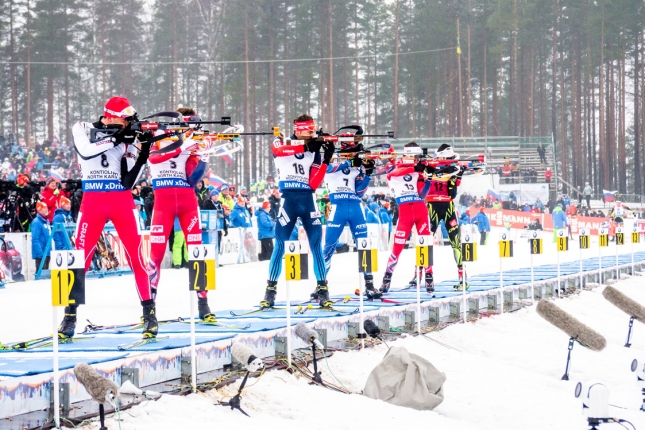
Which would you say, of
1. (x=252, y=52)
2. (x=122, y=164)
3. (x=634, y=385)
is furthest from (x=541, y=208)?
(x=122, y=164)

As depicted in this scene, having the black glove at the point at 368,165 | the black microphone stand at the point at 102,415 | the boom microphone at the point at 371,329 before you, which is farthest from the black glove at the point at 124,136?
the black glove at the point at 368,165

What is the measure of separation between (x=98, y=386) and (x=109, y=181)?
9.14ft

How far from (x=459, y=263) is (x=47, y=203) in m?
8.62

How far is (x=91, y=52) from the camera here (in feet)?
168

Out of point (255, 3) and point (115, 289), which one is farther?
point (255, 3)

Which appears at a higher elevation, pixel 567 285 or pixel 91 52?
pixel 91 52

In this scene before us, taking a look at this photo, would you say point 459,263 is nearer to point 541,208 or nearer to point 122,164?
point 122,164

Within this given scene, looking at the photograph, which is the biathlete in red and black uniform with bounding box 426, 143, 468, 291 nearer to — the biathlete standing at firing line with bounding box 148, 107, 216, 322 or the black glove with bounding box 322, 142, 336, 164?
the black glove with bounding box 322, 142, 336, 164

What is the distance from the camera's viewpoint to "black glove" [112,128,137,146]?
813 cm

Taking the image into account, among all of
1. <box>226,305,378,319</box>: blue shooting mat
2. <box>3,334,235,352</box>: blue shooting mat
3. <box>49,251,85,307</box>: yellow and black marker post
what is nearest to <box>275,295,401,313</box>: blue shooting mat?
<box>226,305,378,319</box>: blue shooting mat

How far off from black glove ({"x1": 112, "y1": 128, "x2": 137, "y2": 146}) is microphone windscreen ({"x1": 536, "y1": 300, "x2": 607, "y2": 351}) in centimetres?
526

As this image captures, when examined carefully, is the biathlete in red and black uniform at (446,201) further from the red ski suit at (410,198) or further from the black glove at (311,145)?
the black glove at (311,145)

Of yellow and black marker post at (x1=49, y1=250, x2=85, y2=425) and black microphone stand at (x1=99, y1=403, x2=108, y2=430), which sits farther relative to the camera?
yellow and black marker post at (x1=49, y1=250, x2=85, y2=425)

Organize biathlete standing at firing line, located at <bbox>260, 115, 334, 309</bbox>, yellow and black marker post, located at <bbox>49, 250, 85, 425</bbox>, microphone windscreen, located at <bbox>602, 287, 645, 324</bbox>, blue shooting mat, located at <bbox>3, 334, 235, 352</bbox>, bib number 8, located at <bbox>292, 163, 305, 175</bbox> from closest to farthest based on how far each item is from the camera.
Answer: yellow and black marker post, located at <bbox>49, 250, 85, 425</bbox> → blue shooting mat, located at <bbox>3, 334, 235, 352</bbox> → biathlete standing at firing line, located at <bbox>260, 115, 334, 309</bbox> → bib number 8, located at <bbox>292, 163, 305, 175</bbox> → microphone windscreen, located at <bbox>602, 287, 645, 324</bbox>
